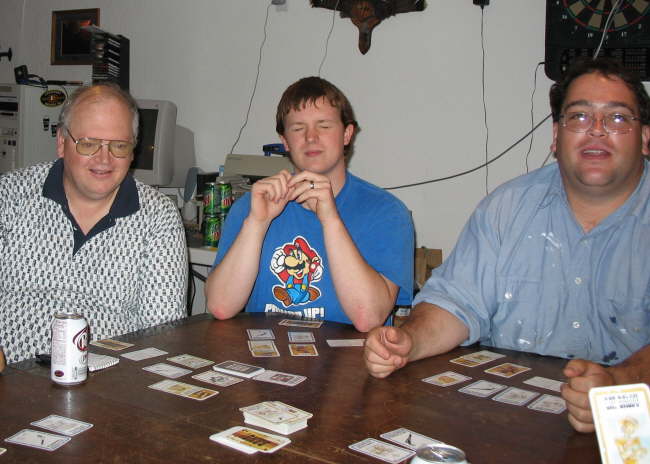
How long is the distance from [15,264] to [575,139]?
5.59 ft

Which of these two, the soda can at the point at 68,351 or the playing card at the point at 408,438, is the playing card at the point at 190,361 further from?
the playing card at the point at 408,438

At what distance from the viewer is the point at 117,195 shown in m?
2.01

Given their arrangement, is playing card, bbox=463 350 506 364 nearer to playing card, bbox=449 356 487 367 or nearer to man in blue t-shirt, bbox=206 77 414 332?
playing card, bbox=449 356 487 367

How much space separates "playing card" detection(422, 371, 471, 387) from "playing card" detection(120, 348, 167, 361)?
0.63 m

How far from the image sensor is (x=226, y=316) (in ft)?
6.13

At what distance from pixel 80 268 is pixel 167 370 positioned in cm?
69

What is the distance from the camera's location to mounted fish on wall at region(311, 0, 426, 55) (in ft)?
11.6

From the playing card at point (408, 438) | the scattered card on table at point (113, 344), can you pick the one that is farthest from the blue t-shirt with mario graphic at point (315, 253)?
the playing card at point (408, 438)

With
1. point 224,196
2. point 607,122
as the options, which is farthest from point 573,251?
point 224,196

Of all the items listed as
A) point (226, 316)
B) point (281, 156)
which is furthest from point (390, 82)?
point (226, 316)

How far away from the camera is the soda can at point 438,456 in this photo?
2.71 feet

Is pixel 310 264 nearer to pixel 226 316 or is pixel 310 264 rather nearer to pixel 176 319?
pixel 226 316

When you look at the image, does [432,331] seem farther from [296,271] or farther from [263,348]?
[296,271]

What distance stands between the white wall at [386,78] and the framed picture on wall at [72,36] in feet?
0.76
